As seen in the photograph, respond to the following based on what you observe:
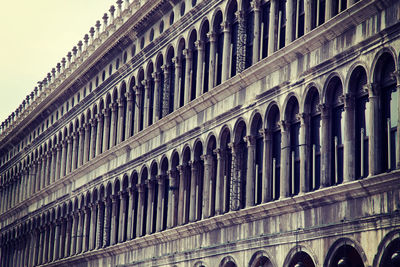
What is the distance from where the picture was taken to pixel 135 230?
4412 centimetres

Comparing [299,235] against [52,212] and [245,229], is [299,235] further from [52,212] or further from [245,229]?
[52,212]

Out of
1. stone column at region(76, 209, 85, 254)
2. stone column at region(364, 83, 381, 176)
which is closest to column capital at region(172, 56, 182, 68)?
stone column at region(76, 209, 85, 254)

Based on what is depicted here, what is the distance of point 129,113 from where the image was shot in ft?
154

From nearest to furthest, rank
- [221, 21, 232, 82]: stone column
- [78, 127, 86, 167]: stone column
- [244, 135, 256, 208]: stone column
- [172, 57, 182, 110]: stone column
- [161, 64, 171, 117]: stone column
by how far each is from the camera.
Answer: [244, 135, 256, 208]: stone column
[221, 21, 232, 82]: stone column
[172, 57, 182, 110]: stone column
[161, 64, 171, 117]: stone column
[78, 127, 86, 167]: stone column

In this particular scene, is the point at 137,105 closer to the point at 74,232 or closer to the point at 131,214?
the point at 131,214

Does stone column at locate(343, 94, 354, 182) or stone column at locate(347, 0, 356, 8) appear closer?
stone column at locate(343, 94, 354, 182)

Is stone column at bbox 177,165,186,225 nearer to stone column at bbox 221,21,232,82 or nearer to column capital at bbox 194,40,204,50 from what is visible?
column capital at bbox 194,40,204,50

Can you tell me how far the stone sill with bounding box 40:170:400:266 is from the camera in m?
24.2

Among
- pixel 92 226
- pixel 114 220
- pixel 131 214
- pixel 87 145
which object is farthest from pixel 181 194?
pixel 87 145

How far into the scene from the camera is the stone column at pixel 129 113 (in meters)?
46.5

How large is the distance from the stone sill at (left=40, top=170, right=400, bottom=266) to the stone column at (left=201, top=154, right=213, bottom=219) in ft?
1.55

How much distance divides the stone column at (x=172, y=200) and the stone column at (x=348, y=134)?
1386 centimetres

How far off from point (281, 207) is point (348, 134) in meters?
3.96

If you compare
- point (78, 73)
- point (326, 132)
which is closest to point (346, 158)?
point (326, 132)
